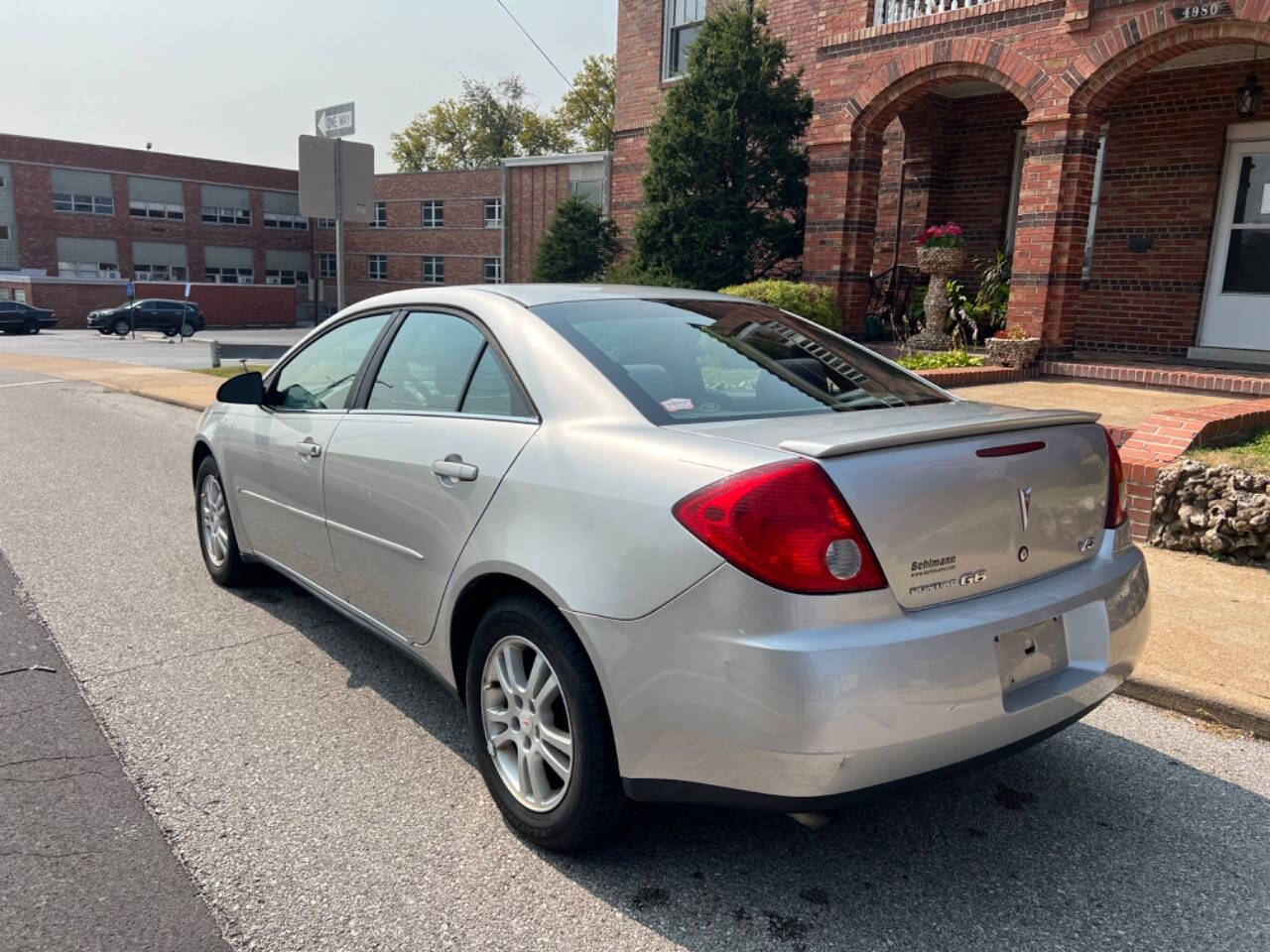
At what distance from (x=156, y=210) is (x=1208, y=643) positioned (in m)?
65.3

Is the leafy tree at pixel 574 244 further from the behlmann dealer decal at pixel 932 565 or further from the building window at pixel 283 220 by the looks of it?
the building window at pixel 283 220

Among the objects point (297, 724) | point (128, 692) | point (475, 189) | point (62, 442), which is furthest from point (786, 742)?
point (475, 189)

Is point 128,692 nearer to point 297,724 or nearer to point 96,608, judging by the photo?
point 297,724

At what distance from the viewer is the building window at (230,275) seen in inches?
2419

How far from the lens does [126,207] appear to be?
5772 cm

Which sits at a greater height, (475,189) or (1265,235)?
(475,189)

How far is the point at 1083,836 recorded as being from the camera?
289 centimetres

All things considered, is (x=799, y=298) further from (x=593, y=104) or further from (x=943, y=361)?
(x=593, y=104)

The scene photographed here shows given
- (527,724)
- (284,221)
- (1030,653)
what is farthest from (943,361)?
(284,221)

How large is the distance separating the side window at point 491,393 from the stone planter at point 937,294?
1070cm

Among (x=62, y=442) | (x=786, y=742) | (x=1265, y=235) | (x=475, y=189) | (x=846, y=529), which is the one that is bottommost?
(x=62, y=442)

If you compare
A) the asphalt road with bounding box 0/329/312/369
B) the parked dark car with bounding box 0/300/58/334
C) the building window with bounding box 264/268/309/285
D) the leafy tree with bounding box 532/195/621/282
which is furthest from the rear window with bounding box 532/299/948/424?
the building window with bounding box 264/268/309/285

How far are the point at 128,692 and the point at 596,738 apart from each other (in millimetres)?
2346

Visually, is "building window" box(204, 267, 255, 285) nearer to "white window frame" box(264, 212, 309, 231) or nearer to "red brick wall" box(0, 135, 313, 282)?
"red brick wall" box(0, 135, 313, 282)
